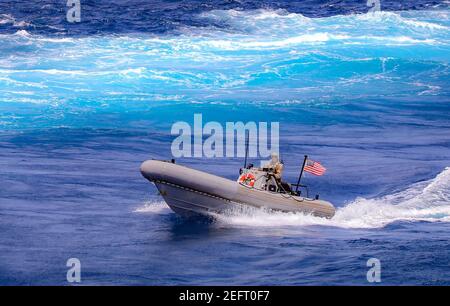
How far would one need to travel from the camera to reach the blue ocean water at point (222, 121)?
25375 mm

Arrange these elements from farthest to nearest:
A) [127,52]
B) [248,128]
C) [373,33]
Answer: [373,33] → [127,52] → [248,128]

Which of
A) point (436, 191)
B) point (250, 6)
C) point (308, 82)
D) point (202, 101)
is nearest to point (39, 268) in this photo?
point (436, 191)

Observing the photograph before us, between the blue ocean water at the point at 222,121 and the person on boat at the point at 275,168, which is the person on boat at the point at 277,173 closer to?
the person on boat at the point at 275,168

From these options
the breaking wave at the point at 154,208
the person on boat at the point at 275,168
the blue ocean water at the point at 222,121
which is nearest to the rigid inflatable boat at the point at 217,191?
the person on boat at the point at 275,168

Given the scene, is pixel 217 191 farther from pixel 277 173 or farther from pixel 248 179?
pixel 277 173

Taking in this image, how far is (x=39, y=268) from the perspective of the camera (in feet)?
78.9

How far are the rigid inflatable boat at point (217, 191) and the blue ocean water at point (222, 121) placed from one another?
36cm

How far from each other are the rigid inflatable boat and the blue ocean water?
358mm

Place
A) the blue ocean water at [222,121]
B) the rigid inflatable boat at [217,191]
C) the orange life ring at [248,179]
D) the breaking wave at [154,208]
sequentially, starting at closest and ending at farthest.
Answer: the blue ocean water at [222,121], the rigid inflatable boat at [217,191], the orange life ring at [248,179], the breaking wave at [154,208]

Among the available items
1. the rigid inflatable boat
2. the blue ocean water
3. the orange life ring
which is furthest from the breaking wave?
the orange life ring

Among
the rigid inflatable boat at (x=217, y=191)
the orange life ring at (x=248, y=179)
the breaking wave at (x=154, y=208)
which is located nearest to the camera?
the rigid inflatable boat at (x=217, y=191)

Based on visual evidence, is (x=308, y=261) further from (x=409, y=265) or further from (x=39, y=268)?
(x=39, y=268)

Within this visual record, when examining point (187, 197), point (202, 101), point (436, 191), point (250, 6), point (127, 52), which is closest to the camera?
point (187, 197)

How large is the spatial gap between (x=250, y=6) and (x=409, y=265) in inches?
2085
